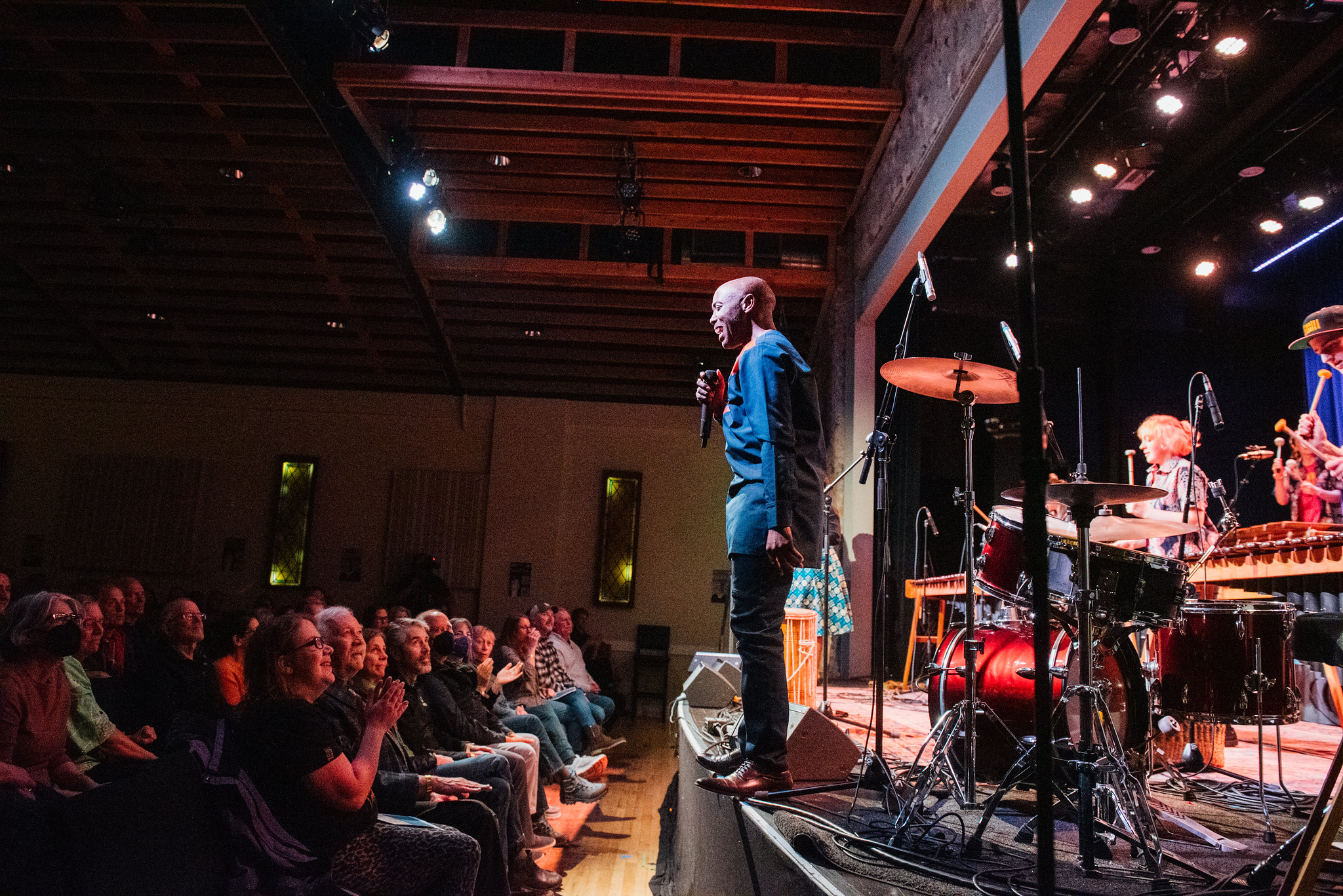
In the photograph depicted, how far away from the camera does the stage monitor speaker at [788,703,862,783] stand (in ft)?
10.2

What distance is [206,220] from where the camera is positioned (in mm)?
9609

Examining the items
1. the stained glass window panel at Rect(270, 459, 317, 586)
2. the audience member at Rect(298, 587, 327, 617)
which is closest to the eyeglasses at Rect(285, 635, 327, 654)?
the audience member at Rect(298, 587, 327, 617)

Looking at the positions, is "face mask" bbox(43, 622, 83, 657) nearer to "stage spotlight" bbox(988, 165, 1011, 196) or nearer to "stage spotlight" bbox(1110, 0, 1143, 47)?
"stage spotlight" bbox(1110, 0, 1143, 47)

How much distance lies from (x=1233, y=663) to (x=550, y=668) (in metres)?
5.30

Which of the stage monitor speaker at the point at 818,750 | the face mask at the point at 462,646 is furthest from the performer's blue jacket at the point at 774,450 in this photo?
the face mask at the point at 462,646

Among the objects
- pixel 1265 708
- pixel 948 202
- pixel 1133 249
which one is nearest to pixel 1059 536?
pixel 1265 708

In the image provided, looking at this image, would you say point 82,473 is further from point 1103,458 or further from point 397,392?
point 1103,458

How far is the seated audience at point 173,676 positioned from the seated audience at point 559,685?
2.99 meters

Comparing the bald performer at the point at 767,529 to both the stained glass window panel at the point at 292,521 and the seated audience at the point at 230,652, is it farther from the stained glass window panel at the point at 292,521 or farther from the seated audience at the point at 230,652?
the stained glass window panel at the point at 292,521

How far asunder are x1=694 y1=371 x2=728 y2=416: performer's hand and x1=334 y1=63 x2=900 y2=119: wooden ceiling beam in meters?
4.82

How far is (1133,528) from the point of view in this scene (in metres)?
3.02

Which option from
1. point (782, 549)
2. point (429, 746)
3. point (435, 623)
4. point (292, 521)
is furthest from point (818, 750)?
point (292, 521)

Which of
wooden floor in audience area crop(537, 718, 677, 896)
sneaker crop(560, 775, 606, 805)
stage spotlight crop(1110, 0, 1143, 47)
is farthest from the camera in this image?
sneaker crop(560, 775, 606, 805)

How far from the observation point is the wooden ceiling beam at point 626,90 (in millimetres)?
6984
